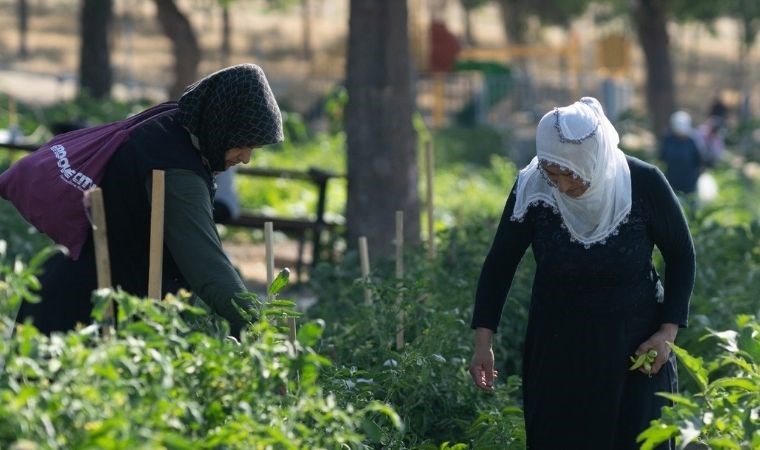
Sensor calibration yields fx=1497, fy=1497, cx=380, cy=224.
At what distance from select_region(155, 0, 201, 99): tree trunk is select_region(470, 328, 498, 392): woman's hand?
42.6 feet

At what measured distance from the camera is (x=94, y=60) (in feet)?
66.4

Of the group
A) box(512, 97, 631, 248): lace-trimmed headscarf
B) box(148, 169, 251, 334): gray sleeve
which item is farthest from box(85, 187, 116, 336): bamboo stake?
box(512, 97, 631, 248): lace-trimmed headscarf

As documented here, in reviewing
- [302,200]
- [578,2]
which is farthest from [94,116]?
[578,2]

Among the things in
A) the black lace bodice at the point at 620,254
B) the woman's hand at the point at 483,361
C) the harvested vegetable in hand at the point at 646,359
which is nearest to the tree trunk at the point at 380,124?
the woman's hand at the point at 483,361

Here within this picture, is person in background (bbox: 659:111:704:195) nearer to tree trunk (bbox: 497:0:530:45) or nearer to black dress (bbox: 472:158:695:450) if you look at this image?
black dress (bbox: 472:158:695:450)

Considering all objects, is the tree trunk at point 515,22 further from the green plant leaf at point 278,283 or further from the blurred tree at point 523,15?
the green plant leaf at point 278,283

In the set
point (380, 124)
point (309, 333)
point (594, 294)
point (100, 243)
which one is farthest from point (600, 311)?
point (380, 124)

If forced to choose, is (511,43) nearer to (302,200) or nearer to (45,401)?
(302,200)

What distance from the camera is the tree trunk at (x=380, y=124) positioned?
9617 mm

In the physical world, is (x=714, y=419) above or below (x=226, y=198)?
above

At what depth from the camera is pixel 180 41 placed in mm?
17125

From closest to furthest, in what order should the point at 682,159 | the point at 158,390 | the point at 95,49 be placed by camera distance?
the point at 158,390 < the point at 682,159 < the point at 95,49

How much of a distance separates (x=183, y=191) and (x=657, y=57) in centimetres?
1903

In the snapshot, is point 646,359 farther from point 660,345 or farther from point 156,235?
point 156,235
